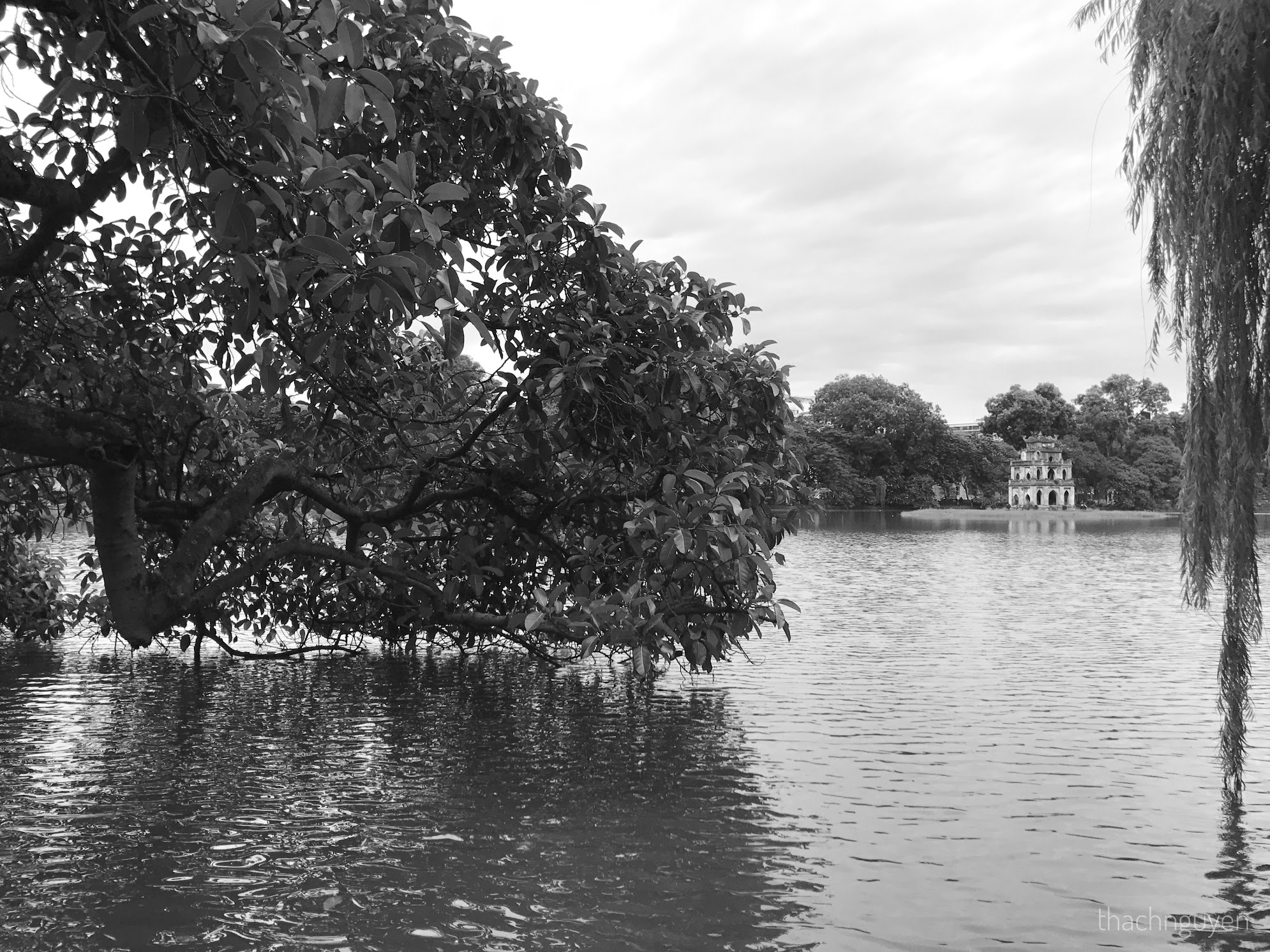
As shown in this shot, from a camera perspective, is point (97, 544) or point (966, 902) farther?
point (97, 544)

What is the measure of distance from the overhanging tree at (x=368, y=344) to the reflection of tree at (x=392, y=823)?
1280 millimetres

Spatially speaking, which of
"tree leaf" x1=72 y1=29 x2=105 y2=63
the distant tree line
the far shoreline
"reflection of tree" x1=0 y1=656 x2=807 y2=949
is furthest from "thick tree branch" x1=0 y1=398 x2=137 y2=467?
the distant tree line

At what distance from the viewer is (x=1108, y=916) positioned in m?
5.89

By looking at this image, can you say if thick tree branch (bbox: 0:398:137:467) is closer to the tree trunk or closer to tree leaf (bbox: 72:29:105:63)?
the tree trunk

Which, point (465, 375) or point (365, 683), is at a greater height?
point (465, 375)

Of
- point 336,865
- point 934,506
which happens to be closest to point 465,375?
point 336,865

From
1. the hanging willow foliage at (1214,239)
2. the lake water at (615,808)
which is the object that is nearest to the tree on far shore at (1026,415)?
the lake water at (615,808)

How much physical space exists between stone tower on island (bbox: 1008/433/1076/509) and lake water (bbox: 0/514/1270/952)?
344ft

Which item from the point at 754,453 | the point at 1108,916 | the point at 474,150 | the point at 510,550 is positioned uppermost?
the point at 474,150

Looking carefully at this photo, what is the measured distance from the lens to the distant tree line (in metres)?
109

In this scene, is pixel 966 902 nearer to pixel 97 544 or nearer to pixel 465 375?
pixel 97 544

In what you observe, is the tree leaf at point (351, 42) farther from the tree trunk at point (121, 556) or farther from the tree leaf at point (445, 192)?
the tree trunk at point (121, 556)

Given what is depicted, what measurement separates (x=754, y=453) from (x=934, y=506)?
108 m

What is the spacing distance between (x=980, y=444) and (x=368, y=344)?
113m
